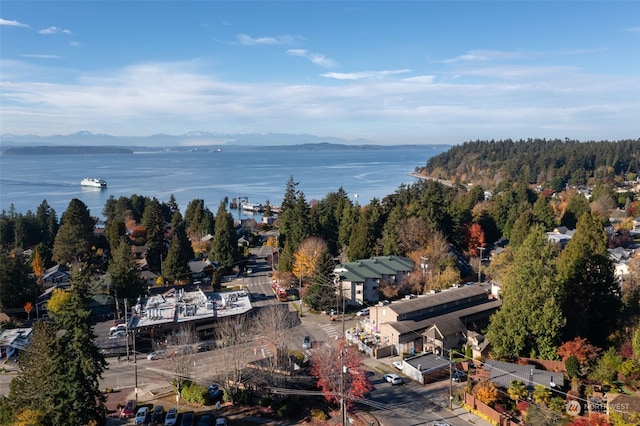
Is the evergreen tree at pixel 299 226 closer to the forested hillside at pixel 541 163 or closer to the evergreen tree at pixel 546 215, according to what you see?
the evergreen tree at pixel 546 215

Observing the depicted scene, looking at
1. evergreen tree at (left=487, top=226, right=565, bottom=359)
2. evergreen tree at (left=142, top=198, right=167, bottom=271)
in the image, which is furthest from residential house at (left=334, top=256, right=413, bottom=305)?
evergreen tree at (left=142, top=198, right=167, bottom=271)

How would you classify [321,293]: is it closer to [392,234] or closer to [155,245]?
[392,234]

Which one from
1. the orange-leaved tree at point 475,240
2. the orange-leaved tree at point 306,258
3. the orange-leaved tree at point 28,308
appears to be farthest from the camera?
the orange-leaved tree at point 475,240

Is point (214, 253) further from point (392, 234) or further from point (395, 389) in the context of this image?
point (395, 389)

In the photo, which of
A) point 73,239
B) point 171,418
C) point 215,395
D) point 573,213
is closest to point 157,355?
point 215,395

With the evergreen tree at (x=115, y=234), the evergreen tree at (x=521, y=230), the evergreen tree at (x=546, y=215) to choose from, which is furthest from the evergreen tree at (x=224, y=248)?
the evergreen tree at (x=546, y=215)

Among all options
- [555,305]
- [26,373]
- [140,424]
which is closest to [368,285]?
[555,305]

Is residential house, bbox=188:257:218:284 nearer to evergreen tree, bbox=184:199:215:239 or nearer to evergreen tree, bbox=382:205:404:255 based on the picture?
evergreen tree, bbox=184:199:215:239
